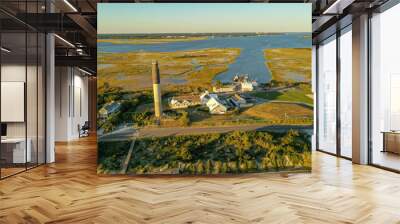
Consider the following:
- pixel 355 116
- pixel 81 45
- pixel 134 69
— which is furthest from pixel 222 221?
pixel 81 45

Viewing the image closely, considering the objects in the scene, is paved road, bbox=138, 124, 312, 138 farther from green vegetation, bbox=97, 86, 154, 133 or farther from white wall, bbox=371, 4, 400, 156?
white wall, bbox=371, 4, 400, 156

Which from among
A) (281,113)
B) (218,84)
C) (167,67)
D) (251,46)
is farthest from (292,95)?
(167,67)

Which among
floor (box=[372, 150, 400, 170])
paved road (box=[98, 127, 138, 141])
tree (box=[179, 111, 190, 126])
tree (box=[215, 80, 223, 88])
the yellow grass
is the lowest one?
floor (box=[372, 150, 400, 170])

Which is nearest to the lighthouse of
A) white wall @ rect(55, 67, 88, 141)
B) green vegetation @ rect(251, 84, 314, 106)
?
green vegetation @ rect(251, 84, 314, 106)

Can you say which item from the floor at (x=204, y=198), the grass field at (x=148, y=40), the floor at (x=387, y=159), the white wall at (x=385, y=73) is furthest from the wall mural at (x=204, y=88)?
the floor at (x=387, y=159)

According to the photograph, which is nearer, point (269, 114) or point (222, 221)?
point (222, 221)

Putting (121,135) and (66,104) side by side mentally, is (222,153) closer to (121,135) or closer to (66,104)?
(121,135)

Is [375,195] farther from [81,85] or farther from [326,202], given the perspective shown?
[81,85]
